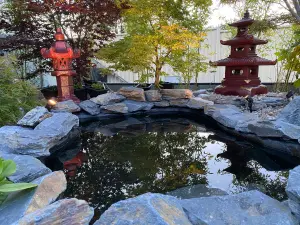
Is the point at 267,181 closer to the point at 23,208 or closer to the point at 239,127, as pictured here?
the point at 239,127

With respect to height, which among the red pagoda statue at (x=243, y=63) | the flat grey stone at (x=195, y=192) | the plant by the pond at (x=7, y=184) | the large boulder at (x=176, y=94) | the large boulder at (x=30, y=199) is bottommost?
the flat grey stone at (x=195, y=192)

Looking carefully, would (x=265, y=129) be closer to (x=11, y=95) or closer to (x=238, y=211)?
(x=238, y=211)

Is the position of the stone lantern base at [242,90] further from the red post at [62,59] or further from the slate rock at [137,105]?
the red post at [62,59]

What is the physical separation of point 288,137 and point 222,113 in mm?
1091

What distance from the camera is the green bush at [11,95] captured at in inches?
106

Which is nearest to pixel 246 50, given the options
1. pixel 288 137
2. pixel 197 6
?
pixel 197 6

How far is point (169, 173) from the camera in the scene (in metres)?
2.00

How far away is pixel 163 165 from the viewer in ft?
7.09

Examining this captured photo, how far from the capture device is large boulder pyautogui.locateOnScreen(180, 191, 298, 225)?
42.7 inches

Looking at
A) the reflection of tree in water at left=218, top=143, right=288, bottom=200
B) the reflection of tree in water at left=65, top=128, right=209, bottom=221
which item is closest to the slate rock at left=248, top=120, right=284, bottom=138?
the reflection of tree in water at left=218, top=143, right=288, bottom=200

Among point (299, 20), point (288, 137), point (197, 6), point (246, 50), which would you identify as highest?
point (197, 6)

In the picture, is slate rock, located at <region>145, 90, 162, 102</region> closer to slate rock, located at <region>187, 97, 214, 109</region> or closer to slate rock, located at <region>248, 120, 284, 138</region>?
slate rock, located at <region>187, 97, 214, 109</region>

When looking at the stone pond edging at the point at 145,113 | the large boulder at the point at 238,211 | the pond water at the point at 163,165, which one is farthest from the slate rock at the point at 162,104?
the large boulder at the point at 238,211

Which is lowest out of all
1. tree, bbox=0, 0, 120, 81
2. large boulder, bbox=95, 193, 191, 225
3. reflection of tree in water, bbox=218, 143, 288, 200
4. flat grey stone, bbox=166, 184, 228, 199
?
reflection of tree in water, bbox=218, 143, 288, 200
